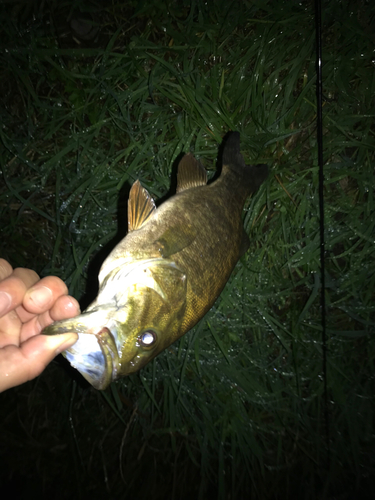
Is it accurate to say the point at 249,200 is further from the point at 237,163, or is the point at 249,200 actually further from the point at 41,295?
the point at 41,295

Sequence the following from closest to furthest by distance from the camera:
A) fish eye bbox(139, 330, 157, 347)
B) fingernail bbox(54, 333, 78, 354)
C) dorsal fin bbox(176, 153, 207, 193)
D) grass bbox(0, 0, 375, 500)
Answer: fingernail bbox(54, 333, 78, 354) → fish eye bbox(139, 330, 157, 347) → dorsal fin bbox(176, 153, 207, 193) → grass bbox(0, 0, 375, 500)

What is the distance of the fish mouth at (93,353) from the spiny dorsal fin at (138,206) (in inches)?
21.3

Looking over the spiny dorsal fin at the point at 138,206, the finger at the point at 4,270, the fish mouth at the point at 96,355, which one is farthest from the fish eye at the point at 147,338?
the finger at the point at 4,270

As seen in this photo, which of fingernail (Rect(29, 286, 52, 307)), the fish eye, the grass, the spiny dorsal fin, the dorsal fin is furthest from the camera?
the grass

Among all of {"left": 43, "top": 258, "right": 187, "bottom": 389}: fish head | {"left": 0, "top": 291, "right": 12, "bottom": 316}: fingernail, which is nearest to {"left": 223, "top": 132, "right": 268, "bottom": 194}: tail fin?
{"left": 43, "top": 258, "right": 187, "bottom": 389}: fish head

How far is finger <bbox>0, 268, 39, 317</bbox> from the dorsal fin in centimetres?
97

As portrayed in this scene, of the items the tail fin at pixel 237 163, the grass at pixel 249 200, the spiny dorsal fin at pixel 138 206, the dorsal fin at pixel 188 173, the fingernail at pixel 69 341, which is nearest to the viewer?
the fingernail at pixel 69 341

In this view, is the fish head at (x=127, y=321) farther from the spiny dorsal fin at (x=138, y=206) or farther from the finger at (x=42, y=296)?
the finger at (x=42, y=296)

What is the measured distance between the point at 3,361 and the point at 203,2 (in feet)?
9.68

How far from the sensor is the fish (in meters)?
1.24

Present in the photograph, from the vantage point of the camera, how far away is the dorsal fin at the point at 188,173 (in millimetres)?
1917

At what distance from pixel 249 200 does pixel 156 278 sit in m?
1.66

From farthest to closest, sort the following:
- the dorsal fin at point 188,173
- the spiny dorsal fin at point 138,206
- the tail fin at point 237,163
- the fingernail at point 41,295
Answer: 1. the tail fin at point 237,163
2. the dorsal fin at point 188,173
3. the fingernail at point 41,295
4. the spiny dorsal fin at point 138,206

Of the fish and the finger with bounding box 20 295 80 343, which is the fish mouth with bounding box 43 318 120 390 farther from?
the finger with bounding box 20 295 80 343
